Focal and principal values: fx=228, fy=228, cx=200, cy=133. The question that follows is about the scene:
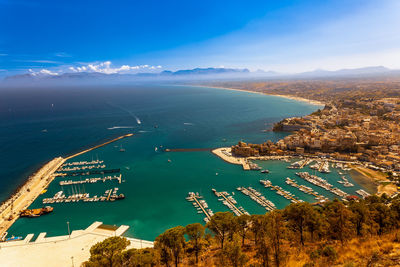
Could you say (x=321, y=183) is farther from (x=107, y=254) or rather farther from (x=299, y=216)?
(x=107, y=254)

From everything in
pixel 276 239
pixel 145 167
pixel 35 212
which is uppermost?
pixel 276 239

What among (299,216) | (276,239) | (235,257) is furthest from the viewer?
(299,216)

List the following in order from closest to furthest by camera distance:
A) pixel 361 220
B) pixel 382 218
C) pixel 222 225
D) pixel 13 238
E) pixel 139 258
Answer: pixel 139 258
pixel 361 220
pixel 382 218
pixel 222 225
pixel 13 238

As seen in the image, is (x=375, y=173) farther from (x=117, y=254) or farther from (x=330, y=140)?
(x=117, y=254)

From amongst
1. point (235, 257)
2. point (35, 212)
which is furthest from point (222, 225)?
point (35, 212)

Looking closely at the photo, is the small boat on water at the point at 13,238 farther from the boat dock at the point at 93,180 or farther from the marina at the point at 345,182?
the marina at the point at 345,182

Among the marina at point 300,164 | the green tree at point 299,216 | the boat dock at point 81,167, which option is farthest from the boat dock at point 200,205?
the boat dock at point 81,167

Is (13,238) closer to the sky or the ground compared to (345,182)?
closer to the ground

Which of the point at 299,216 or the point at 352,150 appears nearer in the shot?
the point at 299,216
